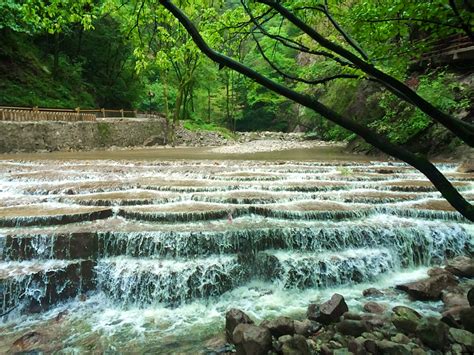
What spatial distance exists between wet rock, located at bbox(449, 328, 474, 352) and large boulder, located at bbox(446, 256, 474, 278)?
2.38 metres

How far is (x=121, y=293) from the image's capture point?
536 centimetres

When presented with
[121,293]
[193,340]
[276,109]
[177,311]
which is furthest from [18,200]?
[276,109]

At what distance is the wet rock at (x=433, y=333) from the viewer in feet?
11.5

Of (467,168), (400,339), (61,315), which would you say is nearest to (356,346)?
(400,339)

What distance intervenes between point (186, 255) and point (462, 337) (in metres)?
4.03

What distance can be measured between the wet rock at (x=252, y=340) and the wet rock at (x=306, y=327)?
0.48m

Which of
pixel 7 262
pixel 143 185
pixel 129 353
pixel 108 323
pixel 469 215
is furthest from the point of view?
pixel 143 185

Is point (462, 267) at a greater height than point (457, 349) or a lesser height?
greater

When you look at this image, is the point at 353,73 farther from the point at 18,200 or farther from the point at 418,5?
the point at 18,200

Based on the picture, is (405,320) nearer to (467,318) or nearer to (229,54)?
(467,318)

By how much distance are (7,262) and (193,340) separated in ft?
12.0

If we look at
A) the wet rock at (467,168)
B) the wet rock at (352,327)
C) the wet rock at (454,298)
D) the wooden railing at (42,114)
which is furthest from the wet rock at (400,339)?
the wooden railing at (42,114)

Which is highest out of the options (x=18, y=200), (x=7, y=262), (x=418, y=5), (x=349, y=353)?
(x=418, y=5)

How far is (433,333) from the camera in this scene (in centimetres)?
355
